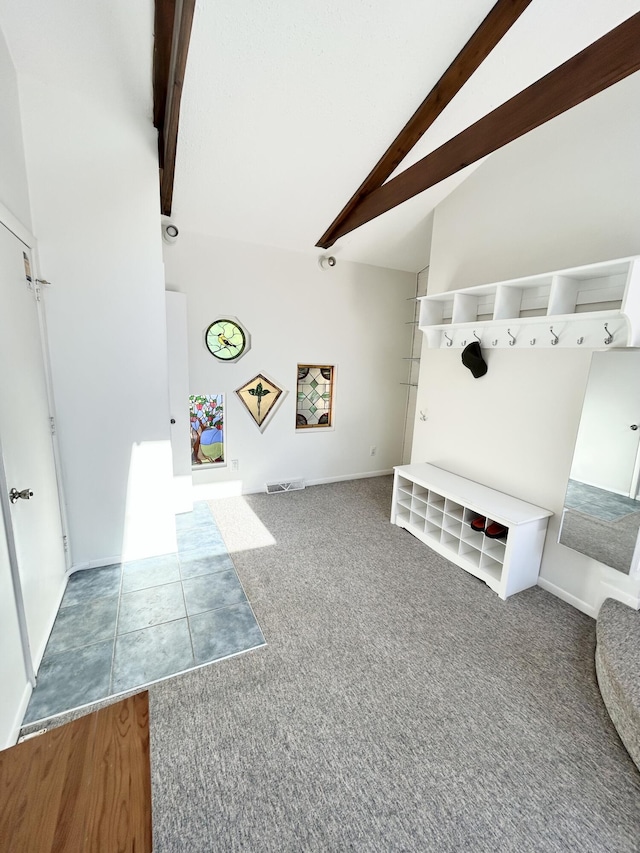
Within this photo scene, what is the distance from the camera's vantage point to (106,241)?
2.39 meters

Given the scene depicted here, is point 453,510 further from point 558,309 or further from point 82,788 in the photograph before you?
point 82,788

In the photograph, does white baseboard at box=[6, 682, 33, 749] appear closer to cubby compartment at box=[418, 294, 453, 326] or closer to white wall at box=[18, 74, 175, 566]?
white wall at box=[18, 74, 175, 566]

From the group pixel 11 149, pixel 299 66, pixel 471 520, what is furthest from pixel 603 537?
pixel 11 149

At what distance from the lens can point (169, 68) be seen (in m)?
1.99

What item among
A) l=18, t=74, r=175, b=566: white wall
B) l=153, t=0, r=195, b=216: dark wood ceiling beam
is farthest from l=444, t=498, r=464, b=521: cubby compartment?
l=153, t=0, r=195, b=216: dark wood ceiling beam

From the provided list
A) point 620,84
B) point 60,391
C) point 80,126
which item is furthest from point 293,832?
point 620,84

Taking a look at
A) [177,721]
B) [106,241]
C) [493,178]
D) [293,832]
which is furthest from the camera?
[493,178]

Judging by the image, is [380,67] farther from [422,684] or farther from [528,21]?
[422,684]

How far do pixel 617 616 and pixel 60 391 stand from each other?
12.1 ft

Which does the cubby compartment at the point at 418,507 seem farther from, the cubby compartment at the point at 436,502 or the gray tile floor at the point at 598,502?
the gray tile floor at the point at 598,502

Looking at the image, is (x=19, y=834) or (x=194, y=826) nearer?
(x=19, y=834)

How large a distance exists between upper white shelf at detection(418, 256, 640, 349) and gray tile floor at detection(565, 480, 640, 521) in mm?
899

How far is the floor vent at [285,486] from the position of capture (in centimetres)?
429

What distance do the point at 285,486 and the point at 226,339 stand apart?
72.2 inches
